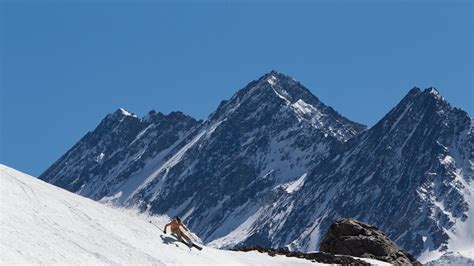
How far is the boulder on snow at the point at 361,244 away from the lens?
56.4 m

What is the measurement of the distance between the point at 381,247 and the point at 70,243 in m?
28.0

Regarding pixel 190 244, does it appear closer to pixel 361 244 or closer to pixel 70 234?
pixel 70 234

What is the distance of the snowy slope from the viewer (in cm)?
3167

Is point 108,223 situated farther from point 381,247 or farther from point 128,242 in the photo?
point 381,247

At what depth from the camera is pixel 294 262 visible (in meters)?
46.8

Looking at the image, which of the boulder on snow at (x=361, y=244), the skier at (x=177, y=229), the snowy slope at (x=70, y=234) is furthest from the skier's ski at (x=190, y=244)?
the boulder on snow at (x=361, y=244)

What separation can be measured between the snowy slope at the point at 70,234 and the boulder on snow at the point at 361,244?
566 inches

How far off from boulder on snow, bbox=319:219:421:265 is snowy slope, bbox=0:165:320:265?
47.1 feet

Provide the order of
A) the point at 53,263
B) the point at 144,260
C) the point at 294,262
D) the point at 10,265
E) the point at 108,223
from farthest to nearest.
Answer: the point at 294,262 < the point at 108,223 < the point at 144,260 < the point at 53,263 < the point at 10,265

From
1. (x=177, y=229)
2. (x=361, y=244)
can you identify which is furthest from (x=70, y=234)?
(x=361, y=244)

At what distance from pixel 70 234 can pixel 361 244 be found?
88.3 feet

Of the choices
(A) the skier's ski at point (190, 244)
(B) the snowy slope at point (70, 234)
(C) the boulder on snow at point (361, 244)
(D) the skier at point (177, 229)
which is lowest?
(B) the snowy slope at point (70, 234)

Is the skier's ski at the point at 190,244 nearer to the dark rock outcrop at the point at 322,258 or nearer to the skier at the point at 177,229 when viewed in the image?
the skier at the point at 177,229

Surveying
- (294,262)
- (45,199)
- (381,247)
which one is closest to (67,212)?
(45,199)
